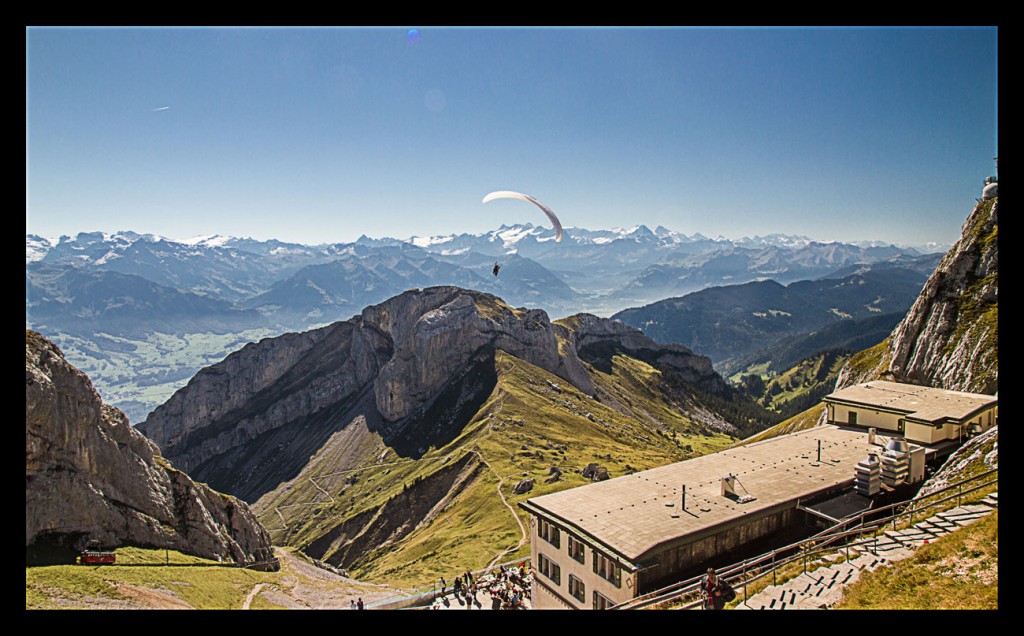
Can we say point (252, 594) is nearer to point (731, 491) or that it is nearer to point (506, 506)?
point (731, 491)

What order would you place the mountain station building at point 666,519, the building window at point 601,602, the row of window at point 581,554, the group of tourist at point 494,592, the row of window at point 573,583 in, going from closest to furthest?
the row of window at point 581,554
the mountain station building at point 666,519
the building window at point 601,602
the row of window at point 573,583
the group of tourist at point 494,592

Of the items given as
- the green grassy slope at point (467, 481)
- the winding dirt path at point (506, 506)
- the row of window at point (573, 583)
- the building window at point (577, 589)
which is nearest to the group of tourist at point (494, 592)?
the row of window at point (573, 583)

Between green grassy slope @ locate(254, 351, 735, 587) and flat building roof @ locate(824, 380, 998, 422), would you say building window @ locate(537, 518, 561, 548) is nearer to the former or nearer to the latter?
flat building roof @ locate(824, 380, 998, 422)

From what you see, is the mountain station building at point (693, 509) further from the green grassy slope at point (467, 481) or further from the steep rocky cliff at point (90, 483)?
the steep rocky cliff at point (90, 483)

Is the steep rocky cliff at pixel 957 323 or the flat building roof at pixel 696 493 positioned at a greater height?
the steep rocky cliff at pixel 957 323

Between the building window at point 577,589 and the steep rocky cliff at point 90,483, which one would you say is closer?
the building window at point 577,589
